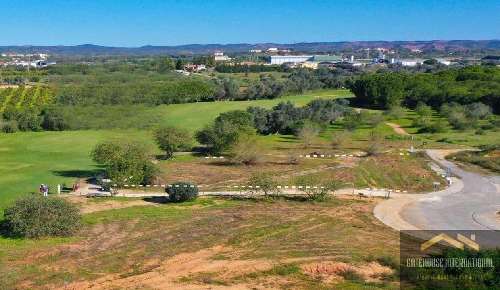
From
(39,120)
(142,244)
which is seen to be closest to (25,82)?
(39,120)

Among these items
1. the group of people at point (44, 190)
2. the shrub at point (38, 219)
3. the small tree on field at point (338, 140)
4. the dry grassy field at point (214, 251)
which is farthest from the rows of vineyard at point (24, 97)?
the dry grassy field at point (214, 251)

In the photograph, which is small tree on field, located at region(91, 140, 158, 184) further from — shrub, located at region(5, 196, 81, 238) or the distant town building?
the distant town building

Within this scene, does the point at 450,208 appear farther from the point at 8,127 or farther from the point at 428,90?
the point at 8,127

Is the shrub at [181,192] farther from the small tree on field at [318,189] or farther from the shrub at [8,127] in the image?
the shrub at [8,127]

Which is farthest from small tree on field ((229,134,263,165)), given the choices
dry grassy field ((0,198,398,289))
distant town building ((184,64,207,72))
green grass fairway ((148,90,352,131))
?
distant town building ((184,64,207,72))

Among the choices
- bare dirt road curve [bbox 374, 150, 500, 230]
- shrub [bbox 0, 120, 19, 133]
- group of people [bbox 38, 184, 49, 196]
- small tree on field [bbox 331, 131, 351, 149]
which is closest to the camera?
bare dirt road curve [bbox 374, 150, 500, 230]

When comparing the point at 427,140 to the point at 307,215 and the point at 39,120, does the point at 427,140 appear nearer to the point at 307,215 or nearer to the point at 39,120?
the point at 307,215
